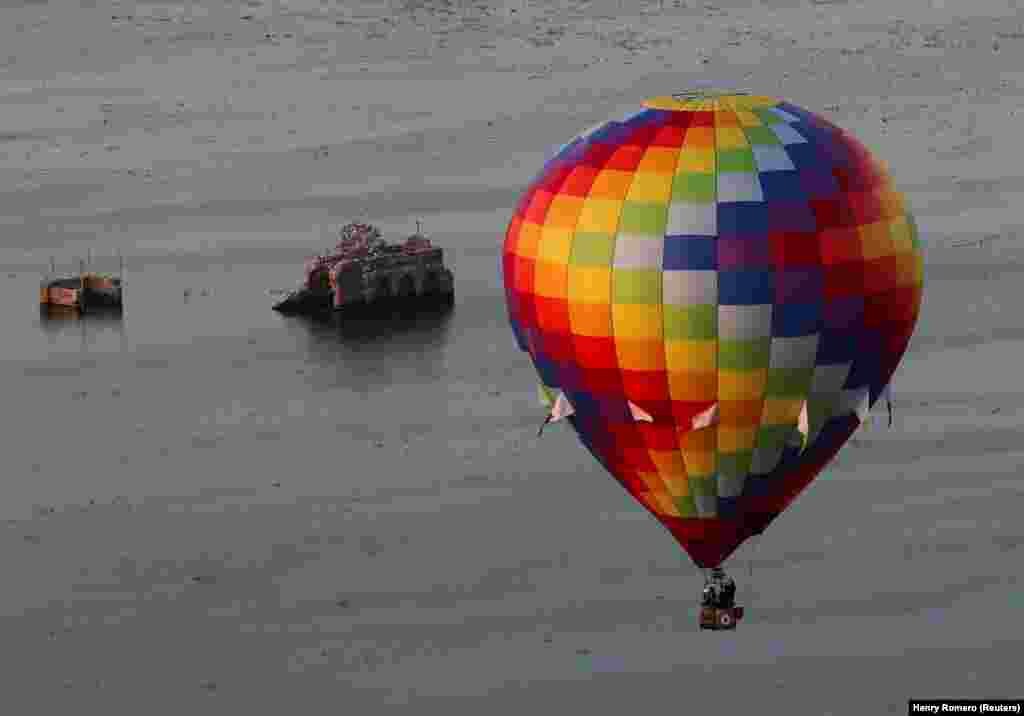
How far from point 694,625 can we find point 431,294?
43.3 m

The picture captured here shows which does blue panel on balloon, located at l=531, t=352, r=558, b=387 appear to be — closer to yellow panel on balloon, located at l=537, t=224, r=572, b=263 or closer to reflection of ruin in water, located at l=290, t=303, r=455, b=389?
yellow panel on balloon, located at l=537, t=224, r=572, b=263

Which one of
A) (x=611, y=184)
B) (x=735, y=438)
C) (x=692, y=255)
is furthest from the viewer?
(x=735, y=438)

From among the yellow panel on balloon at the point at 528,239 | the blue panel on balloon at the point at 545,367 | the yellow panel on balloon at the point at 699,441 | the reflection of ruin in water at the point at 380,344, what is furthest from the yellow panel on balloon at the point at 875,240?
the reflection of ruin in water at the point at 380,344

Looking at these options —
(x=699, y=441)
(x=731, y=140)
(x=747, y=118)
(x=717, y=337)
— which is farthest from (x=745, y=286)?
(x=747, y=118)

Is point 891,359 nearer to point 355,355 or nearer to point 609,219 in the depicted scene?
point 609,219

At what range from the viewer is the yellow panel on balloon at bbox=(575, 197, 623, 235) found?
417 feet

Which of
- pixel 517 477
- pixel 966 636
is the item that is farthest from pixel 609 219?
pixel 517 477

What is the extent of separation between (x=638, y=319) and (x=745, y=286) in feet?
11.0

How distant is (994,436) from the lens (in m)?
173

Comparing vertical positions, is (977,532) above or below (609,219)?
below

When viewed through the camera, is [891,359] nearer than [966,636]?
Yes

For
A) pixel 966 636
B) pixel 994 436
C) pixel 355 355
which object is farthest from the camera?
pixel 355 355

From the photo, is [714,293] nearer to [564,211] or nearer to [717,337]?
[717,337]
